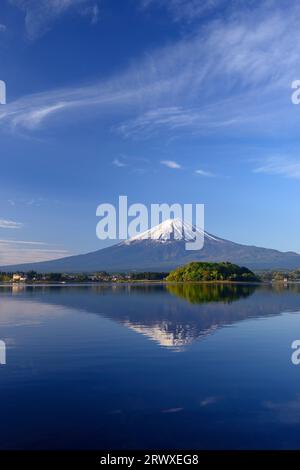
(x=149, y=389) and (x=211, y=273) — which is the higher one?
(x=211, y=273)

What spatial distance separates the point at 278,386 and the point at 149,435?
4525 millimetres

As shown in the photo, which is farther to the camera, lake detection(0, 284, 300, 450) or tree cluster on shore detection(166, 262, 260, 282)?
tree cluster on shore detection(166, 262, 260, 282)

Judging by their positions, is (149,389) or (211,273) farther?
(211,273)

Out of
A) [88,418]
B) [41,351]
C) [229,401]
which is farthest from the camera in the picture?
[41,351]

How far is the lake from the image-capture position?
8.09m

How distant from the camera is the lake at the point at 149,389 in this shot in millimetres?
8086

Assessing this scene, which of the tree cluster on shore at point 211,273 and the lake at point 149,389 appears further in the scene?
the tree cluster on shore at point 211,273

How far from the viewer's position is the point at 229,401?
10055 mm

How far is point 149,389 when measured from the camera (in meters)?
11.0

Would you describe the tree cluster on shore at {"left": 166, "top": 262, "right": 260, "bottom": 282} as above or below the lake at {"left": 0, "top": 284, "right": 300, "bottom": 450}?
above

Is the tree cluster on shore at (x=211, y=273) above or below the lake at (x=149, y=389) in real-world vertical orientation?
above
